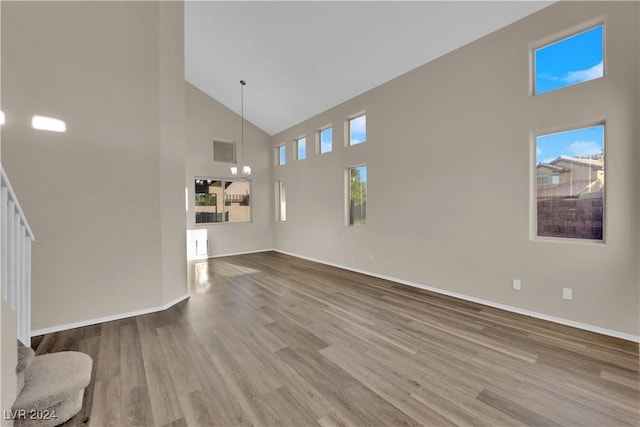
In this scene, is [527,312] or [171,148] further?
[171,148]

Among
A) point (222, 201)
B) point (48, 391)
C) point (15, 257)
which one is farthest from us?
point (222, 201)

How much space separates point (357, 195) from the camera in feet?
18.4

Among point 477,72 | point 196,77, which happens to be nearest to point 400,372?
point 477,72

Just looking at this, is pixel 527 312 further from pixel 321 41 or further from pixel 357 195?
pixel 321 41

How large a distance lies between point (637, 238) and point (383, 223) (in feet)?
9.96

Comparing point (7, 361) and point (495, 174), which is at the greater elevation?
point (495, 174)

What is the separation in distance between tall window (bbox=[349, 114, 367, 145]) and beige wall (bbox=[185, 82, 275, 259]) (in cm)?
259

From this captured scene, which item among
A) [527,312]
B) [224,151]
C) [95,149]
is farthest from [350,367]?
[224,151]

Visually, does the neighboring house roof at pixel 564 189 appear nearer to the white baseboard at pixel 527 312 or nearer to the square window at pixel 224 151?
the white baseboard at pixel 527 312

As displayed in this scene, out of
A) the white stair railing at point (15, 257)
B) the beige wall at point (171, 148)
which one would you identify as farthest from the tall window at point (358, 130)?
the white stair railing at point (15, 257)

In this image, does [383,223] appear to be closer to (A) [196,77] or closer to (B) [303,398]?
(B) [303,398]

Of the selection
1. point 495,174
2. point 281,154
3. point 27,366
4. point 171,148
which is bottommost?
point 27,366

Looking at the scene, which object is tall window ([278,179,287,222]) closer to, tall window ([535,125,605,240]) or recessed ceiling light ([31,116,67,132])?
recessed ceiling light ([31,116,67,132])

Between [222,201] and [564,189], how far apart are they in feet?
23.4
